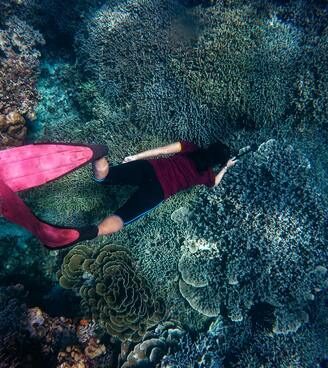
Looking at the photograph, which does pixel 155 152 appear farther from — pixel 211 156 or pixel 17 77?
pixel 17 77

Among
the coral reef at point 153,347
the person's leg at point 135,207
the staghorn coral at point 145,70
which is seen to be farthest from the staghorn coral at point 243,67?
the coral reef at point 153,347

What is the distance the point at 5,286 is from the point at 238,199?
11.1ft

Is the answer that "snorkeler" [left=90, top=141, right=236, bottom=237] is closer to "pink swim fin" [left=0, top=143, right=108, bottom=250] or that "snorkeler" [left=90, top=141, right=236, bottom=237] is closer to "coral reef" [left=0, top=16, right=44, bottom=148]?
"pink swim fin" [left=0, top=143, right=108, bottom=250]

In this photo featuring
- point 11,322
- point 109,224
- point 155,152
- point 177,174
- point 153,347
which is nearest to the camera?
point 109,224

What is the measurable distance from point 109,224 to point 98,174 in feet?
1.92

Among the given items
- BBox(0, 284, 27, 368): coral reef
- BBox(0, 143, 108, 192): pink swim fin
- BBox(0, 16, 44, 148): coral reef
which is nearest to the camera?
BBox(0, 143, 108, 192): pink swim fin

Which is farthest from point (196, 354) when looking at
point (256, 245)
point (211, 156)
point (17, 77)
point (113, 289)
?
point (17, 77)

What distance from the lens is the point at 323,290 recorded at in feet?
17.4

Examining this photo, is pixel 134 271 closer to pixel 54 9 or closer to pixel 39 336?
pixel 39 336

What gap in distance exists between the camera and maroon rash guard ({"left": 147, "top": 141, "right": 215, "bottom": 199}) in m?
4.11

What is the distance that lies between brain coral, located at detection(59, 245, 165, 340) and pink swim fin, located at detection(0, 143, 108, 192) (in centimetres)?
152

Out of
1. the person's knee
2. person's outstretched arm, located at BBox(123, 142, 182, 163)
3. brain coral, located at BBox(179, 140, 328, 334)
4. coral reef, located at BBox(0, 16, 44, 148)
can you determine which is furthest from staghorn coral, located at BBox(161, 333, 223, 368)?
coral reef, located at BBox(0, 16, 44, 148)

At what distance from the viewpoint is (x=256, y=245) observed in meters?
4.90

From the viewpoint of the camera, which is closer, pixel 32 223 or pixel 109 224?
pixel 32 223
